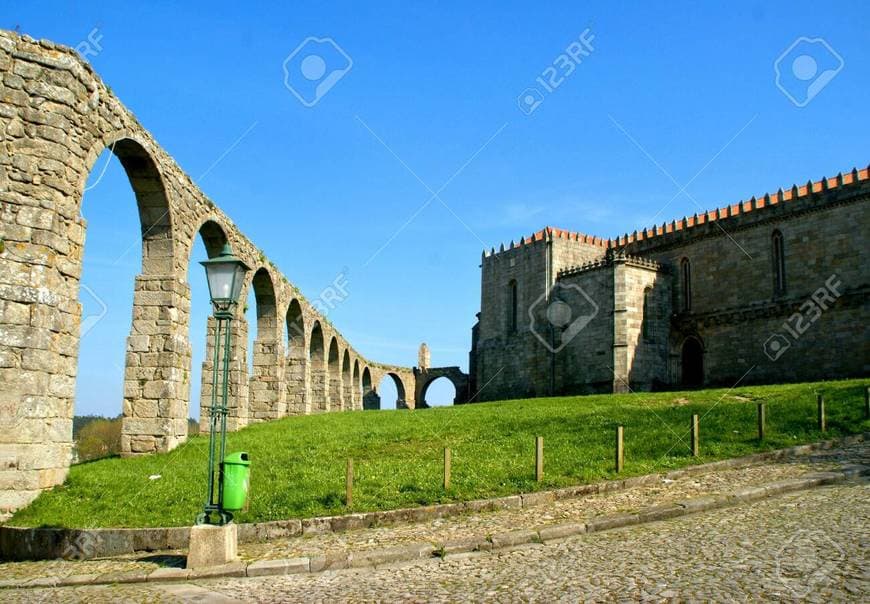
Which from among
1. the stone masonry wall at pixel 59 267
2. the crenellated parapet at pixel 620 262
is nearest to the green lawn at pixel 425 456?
the stone masonry wall at pixel 59 267

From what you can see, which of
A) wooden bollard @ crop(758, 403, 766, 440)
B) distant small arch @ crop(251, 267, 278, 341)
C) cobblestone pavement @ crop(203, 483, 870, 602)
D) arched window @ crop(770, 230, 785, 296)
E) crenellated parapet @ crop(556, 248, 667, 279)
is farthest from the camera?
crenellated parapet @ crop(556, 248, 667, 279)

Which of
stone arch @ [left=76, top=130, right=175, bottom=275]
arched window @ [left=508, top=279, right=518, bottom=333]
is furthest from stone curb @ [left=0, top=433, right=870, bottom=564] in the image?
arched window @ [left=508, top=279, right=518, bottom=333]

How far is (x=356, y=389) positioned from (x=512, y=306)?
12.5 m

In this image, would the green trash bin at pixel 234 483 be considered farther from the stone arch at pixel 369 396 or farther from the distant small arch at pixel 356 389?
the stone arch at pixel 369 396

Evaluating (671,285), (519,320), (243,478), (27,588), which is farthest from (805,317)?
(27,588)

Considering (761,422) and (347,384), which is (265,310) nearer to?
(761,422)

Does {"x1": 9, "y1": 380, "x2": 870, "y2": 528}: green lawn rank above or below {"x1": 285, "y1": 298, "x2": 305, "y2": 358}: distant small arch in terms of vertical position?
below

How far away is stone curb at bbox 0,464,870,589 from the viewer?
768cm

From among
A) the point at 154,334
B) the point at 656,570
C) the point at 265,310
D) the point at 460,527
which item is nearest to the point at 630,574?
the point at 656,570

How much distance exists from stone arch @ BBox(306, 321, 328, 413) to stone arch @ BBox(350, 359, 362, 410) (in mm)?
10864

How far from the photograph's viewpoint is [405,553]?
322 inches

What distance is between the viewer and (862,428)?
14727mm

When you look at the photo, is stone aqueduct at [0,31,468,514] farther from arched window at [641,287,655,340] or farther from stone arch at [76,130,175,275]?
arched window at [641,287,655,340]

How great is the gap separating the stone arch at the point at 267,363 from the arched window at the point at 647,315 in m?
17.6
